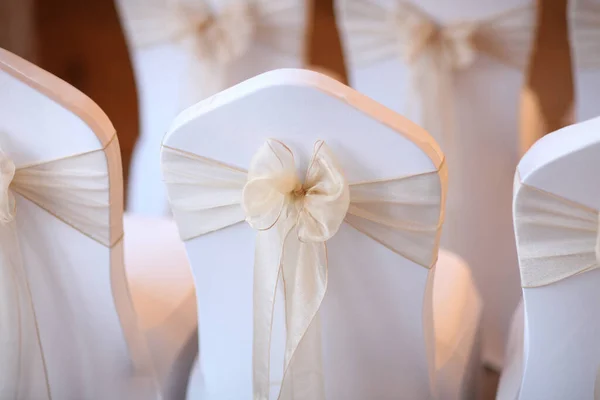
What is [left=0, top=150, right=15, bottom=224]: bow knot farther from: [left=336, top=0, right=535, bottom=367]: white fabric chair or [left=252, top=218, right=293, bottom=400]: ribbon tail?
[left=336, top=0, right=535, bottom=367]: white fabric chair

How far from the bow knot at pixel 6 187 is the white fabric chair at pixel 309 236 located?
9.3 inches

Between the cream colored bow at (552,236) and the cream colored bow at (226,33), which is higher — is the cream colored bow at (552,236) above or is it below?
below

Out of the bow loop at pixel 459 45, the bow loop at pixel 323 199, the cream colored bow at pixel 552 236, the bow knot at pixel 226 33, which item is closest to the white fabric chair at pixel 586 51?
the bow loop at pixel 459 45

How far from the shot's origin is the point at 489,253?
6.35 feet

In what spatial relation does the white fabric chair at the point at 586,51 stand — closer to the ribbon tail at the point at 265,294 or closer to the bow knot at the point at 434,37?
the bow knot at the point at 434,37

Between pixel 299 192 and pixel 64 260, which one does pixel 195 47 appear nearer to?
pixel 64 260

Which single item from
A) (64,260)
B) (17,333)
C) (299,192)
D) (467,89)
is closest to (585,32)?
(467,89)

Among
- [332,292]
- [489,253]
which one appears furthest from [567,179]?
[489,253]

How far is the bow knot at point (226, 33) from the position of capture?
1.90 metres

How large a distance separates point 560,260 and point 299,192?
0.37 m

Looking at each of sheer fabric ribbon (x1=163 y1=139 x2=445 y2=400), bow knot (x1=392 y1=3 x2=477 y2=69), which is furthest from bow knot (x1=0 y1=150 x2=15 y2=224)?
bow knot (x1=392 y1=3 x2=477 y2=69)

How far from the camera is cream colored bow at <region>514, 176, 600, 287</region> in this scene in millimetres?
876

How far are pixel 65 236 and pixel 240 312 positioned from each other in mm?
303

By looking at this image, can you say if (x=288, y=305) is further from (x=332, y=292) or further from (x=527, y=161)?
(x=527, y=161)
